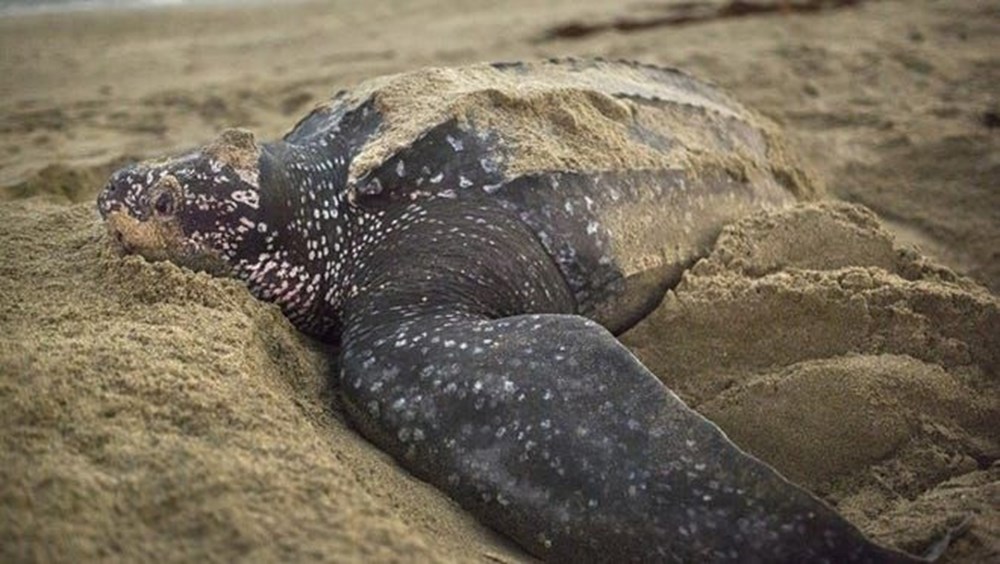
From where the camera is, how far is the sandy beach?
1.31m

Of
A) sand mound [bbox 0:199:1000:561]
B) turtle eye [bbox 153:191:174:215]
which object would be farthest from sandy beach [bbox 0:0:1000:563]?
turtle eye [bbox 153:191:174:215]

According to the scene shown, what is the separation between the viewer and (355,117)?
2.31 meters

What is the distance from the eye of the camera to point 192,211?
207cm

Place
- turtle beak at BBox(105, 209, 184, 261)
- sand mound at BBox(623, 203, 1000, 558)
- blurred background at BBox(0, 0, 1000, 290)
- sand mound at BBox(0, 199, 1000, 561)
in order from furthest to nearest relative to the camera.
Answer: blurred background at BBox(0, 0, 1000, 290), turtle beak at BBox(105, 209, 184, 261), sand mound at BBox(623, 203, 1000, 558), sand mound at BBox(0, 199, 1000, 561)

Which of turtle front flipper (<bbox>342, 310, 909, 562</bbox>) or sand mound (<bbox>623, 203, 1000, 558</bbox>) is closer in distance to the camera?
turtle front flipper (<bbox>342, 310, 909, 562</bbox>)

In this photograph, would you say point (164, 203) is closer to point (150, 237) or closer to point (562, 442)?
point (150, 237)

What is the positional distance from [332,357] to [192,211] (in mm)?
466

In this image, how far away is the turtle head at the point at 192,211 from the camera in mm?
2066

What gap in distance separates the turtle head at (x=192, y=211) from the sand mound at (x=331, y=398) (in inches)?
3.6

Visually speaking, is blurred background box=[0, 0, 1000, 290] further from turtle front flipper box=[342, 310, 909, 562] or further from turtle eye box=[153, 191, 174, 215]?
turtle front flipper box=[342, 310, 909, 562]

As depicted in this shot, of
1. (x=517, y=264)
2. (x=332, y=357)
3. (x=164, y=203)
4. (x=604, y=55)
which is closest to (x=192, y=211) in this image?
(x=164, y=203)

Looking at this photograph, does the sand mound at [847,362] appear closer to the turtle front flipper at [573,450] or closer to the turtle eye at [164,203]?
the turtle front flipper at [573,450]

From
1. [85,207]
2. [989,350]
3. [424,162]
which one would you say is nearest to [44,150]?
[85,207]

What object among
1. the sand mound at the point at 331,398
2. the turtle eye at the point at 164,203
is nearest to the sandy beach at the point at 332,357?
the sand mound at the point at 331,398
